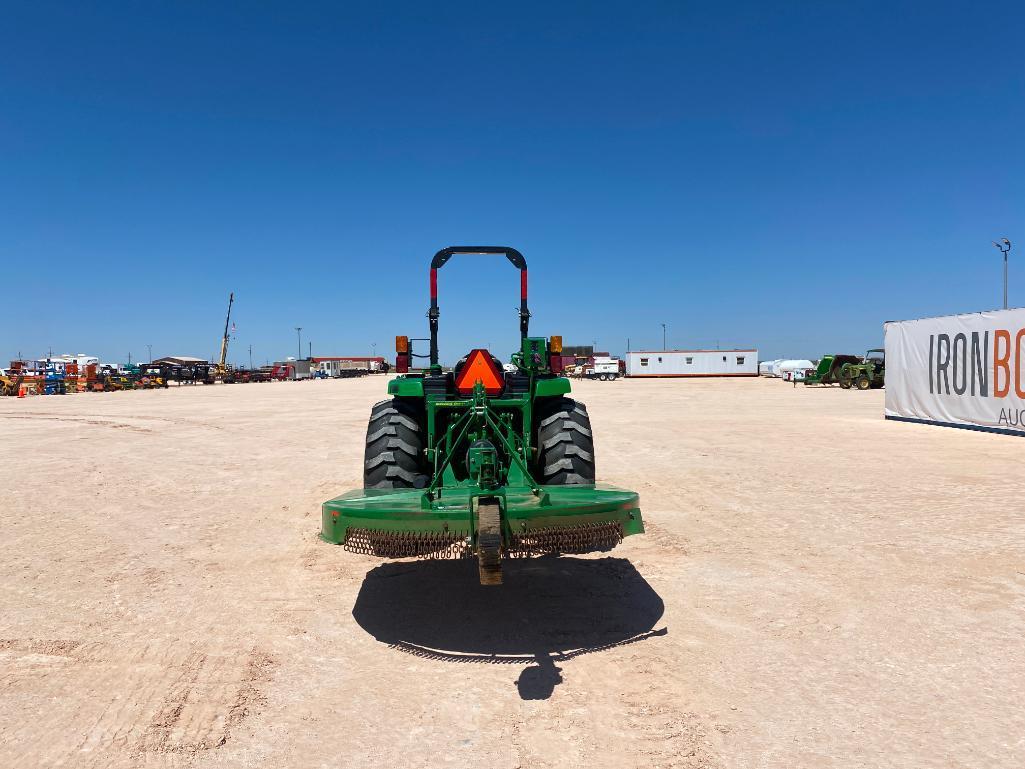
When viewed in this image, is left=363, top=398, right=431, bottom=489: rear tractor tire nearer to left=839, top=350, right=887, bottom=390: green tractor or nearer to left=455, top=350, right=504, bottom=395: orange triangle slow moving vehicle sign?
left=455, top=350, right=504, bottom=395: orange triangle slow moving vehicle sign

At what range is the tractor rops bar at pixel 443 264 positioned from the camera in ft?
19.2

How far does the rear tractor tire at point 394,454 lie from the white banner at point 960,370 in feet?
46.8

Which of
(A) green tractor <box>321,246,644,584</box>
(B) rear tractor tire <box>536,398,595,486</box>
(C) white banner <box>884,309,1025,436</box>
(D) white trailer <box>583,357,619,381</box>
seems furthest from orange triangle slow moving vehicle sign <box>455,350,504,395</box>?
(D) white trailer <box>583,357,619,381</box>

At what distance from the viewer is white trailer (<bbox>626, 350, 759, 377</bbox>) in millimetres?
65875

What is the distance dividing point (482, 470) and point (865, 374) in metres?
37.3

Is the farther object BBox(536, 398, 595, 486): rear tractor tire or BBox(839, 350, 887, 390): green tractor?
BBox(839, 350, 887, 390): green tractor

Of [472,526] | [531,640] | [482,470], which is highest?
[482,470]

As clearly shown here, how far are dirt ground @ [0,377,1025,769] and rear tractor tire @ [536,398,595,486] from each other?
2.54 feet

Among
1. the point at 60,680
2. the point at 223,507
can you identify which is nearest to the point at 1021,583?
the point at 60,680

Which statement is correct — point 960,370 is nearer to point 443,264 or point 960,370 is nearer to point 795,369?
point 443,264

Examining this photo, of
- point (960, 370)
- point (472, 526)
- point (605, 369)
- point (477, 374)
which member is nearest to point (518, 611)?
point (472, 526)

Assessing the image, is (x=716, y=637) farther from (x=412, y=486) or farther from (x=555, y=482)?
(x=412, y=486)

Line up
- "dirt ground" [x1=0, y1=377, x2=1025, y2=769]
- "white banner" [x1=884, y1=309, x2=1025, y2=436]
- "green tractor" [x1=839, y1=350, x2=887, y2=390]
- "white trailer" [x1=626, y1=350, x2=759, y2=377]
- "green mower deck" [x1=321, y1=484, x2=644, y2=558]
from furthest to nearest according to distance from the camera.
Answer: "white trailer" [x1=626, y1=350, x2=759, y2=377], "green tractor" [x1=839, y1=350, x2=887, y2=390], "white banner" [x1=884, y1=309, x2=1025, y2=436], "green mower deck" [x1=321, y1=484, x2=644, y2=558], "dirt ground" [x1=0, y1=377, x2=1025, y2=769]

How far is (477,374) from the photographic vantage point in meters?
5.20
